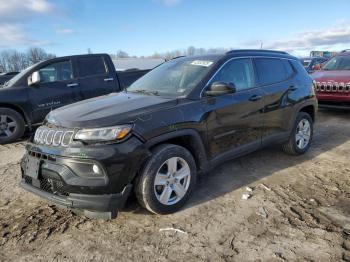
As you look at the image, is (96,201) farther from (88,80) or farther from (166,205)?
(88,80)

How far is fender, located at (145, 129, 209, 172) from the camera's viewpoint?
11.2 ft

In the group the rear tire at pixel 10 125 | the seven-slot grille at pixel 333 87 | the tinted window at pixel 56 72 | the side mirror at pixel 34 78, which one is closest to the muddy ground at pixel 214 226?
the rear tire at pixel 10 125

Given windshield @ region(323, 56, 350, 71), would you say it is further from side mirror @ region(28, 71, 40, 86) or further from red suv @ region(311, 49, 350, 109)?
side mirror @ region(28, 71, 40, 86)

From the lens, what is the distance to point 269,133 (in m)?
4.89

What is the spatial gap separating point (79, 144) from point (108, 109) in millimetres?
563

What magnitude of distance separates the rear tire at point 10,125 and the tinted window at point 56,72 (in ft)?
3.13

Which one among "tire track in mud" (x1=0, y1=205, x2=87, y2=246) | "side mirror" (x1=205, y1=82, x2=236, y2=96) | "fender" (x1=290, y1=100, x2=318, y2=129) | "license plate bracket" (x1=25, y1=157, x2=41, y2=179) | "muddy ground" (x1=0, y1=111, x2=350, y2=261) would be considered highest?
"side mirror" (x1=205, y1=82, x2=236, y2=96)

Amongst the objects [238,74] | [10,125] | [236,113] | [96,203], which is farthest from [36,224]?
[10,125]

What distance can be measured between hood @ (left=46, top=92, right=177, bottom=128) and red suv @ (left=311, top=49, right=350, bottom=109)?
19.6 feet

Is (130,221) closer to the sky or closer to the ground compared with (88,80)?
closer to the ground

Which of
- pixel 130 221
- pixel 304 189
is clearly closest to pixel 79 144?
pixel 130 221

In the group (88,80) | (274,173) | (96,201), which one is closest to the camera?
(96,201)

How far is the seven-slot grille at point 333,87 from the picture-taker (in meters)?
8.01

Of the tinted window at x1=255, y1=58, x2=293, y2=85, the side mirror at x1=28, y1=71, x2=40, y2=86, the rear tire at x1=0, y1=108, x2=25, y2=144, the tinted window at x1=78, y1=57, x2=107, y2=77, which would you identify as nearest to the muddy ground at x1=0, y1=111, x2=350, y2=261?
the tinted window at x1=255, y1=58, x2=293, y2=85
